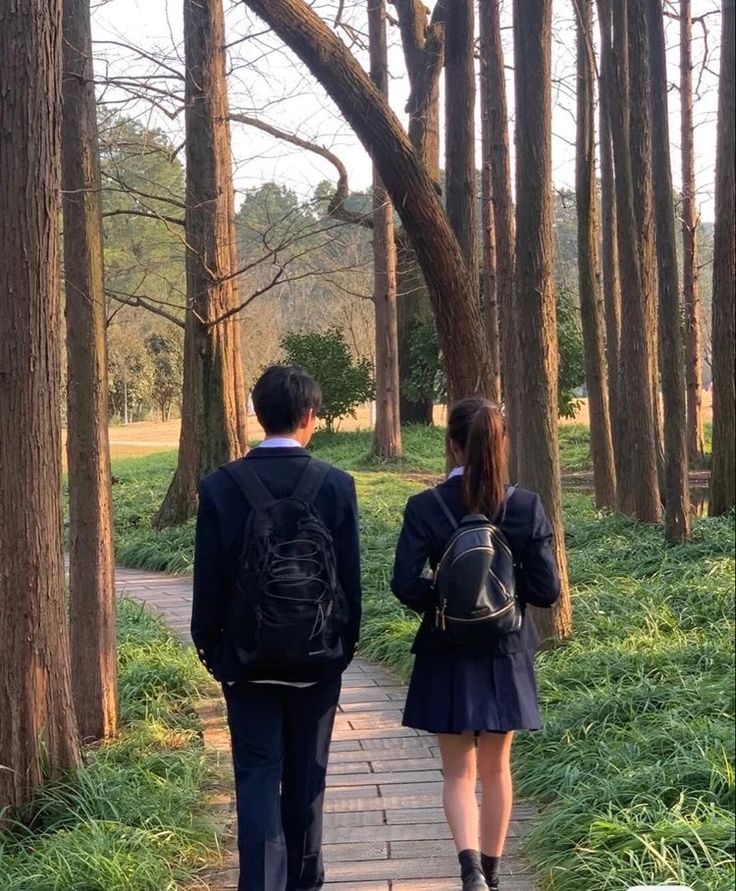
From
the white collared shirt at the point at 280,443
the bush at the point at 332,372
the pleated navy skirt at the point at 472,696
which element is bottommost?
the pleated navy skirt at the point at 472,696

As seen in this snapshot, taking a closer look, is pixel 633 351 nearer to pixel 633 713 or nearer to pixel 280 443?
pixel 633 713

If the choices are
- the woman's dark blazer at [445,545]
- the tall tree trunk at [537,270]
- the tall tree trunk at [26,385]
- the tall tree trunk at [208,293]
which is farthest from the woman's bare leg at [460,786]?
the tall tree trunk at [208,293]

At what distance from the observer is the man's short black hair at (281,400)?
310 cm

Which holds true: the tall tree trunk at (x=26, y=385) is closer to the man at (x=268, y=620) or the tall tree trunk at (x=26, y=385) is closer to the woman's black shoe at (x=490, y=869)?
the man at (x=268, y=620)

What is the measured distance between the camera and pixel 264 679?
9.82ft

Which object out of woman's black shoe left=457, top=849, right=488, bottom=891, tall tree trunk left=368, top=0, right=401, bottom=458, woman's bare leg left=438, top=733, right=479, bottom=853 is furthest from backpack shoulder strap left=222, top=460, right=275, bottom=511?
tall tree trunk left=368, top=0, right=401, bottom=458

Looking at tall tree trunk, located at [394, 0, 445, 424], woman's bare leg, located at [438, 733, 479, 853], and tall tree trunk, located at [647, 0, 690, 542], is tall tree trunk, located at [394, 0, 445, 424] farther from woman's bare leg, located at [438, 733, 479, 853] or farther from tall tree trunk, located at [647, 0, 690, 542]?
woman's bare leg, located at [438, 733, 479, 853]

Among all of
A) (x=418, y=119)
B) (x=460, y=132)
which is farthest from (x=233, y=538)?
(x=418, y=119)

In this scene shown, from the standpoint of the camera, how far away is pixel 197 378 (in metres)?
12.5

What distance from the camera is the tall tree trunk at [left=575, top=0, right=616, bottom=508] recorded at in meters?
11.6

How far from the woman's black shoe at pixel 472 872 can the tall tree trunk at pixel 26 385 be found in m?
1.89

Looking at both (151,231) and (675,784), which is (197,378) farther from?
(151,231)

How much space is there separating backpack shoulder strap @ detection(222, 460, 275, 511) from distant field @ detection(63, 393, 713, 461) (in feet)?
67.8

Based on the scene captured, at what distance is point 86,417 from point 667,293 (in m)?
5.83
